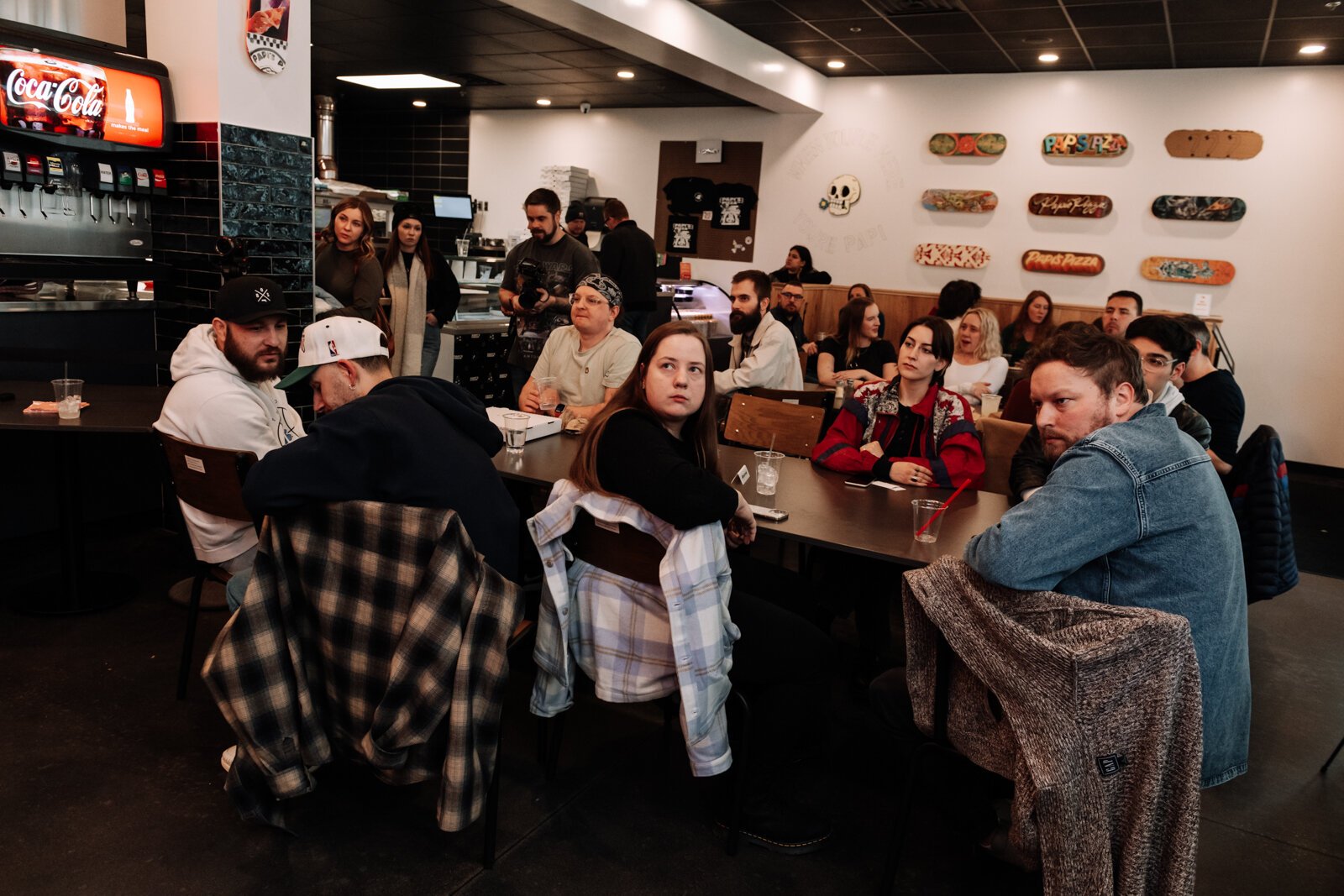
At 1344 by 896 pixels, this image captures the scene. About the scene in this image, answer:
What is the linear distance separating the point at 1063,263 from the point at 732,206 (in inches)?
134

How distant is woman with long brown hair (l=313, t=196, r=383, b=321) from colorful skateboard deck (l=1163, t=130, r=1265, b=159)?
6406mm

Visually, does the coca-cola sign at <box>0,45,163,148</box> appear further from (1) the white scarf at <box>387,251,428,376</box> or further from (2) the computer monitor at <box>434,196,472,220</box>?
(2) the computer monitor at <box>434,196,472,220</box>

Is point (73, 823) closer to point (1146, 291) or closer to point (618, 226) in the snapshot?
point (618, 226)

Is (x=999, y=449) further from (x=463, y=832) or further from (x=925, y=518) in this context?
(x=463, y=832)

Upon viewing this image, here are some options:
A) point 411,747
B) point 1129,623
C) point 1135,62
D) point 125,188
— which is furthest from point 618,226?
point 1129,623

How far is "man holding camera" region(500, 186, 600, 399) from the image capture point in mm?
4859

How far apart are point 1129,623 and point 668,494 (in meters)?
0.89

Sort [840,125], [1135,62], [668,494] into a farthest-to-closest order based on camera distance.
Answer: [840,125] → [1135,62] → [668,494]

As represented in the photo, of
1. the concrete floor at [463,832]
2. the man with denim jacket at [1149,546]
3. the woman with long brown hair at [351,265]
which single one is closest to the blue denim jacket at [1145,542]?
the man with denim jacket at [1149,546]

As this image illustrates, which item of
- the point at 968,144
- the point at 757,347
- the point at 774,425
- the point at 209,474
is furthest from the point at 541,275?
the point at 968,144

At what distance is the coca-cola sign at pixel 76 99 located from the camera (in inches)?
140

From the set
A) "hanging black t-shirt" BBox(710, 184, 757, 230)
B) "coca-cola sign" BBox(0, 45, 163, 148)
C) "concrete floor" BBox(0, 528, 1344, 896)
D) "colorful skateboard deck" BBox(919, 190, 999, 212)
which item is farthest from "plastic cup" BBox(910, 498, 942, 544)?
"hanging black t-shirt" BBox(710, 184, 757, 230)

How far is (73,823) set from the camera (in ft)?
7.21

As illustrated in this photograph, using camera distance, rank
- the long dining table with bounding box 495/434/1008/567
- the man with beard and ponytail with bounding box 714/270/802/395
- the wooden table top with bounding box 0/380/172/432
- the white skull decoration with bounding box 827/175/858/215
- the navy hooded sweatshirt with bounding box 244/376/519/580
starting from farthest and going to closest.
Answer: the white skull decoration with bounding box 827/175/858/215, the man with beard and ponytail with bounding box 714/270/802/395, the wooden table top with bounding box 0/380/172/432, the long dining table with bounding box 495/434/1008/567, the navy hooded sweatshirt with bounding box 244/376/519/580
